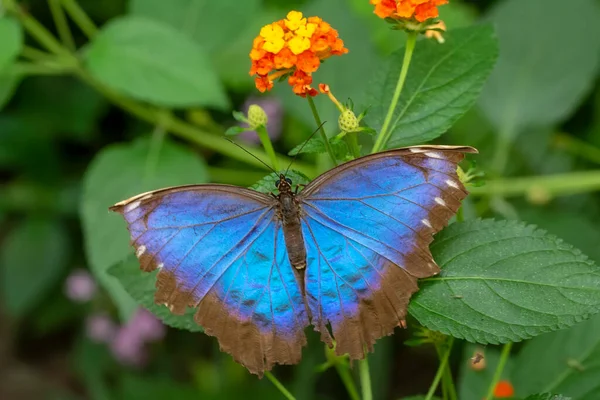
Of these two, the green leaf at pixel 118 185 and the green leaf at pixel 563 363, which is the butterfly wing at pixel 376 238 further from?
the green leaf at pixel 118 185

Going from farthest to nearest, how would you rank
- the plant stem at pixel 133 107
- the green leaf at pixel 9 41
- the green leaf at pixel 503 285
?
the plant stem at pixel 133 107
the green leaf at pixel 9 41
the green leaf at pixel 503 285

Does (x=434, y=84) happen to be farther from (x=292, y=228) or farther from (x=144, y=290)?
(x=144, y=290)

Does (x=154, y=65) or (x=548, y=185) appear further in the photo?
(x=548, y=185)

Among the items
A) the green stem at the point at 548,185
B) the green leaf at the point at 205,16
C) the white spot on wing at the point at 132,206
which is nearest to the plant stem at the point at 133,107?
the green leaf at the point at 205,16

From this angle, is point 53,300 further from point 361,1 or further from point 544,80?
point 544,80

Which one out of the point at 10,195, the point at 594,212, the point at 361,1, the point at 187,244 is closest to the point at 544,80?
the point at 594,212

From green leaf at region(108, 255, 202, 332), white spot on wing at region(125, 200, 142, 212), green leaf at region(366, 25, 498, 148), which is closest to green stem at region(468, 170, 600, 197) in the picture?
green leaf at region(366, 25, 498, 148)

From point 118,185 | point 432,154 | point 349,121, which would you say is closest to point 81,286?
point 118,185
